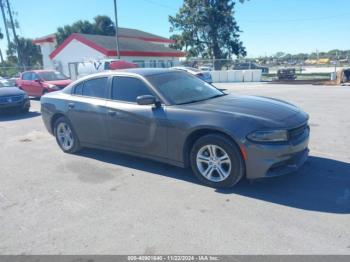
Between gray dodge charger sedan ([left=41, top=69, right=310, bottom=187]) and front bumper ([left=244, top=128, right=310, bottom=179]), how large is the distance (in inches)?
0.5

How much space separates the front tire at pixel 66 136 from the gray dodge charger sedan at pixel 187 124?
29 mm

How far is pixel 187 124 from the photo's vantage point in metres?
4.22

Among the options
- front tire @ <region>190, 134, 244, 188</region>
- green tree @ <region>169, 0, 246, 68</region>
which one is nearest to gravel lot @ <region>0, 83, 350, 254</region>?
front tire @ <region>190, 134, 244, 188</region>

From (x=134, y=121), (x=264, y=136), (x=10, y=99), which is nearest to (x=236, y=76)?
(x=10, y=99)

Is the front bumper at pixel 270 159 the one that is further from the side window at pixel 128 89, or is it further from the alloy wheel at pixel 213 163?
the side window at pixel 128 89

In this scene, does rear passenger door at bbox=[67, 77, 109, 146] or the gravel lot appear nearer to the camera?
the gravel lot

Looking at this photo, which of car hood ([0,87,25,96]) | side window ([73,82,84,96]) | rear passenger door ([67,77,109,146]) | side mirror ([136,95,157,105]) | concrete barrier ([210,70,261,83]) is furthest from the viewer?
concrete barrier ([210,70,261,83])

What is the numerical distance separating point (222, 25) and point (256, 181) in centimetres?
4021

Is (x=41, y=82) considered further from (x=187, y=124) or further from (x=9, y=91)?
(x=187, y=124)

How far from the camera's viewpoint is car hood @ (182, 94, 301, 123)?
4051 mm

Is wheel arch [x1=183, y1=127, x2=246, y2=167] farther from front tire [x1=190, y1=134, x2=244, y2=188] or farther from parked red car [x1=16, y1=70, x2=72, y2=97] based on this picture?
parked red car [x1=16, y1=70, x2=72, y2=97]

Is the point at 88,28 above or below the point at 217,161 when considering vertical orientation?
above

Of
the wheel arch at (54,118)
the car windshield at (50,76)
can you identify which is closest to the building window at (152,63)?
the car windshield at (50,76)

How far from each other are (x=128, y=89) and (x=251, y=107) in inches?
78.4
